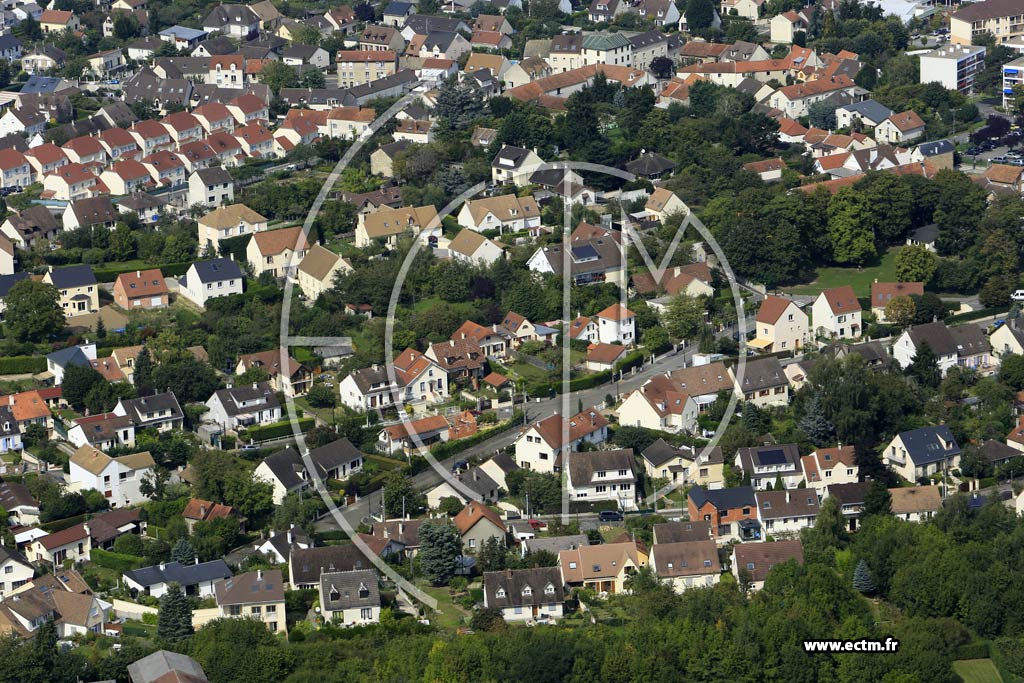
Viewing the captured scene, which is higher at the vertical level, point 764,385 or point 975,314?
point 764,385

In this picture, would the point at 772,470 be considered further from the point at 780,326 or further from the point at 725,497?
the point at 780,326

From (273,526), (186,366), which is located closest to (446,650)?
(273,526)

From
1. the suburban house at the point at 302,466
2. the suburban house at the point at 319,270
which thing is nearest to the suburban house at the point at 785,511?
the suburban house at the point at 302,466

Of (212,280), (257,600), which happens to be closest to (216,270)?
(212,280)

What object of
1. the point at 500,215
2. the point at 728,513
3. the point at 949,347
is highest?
the point at 500,215

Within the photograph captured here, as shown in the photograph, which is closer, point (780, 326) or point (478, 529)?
point (478, 529)

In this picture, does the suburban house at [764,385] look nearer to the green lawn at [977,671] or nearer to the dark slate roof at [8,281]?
the green lawn at [977,671]
